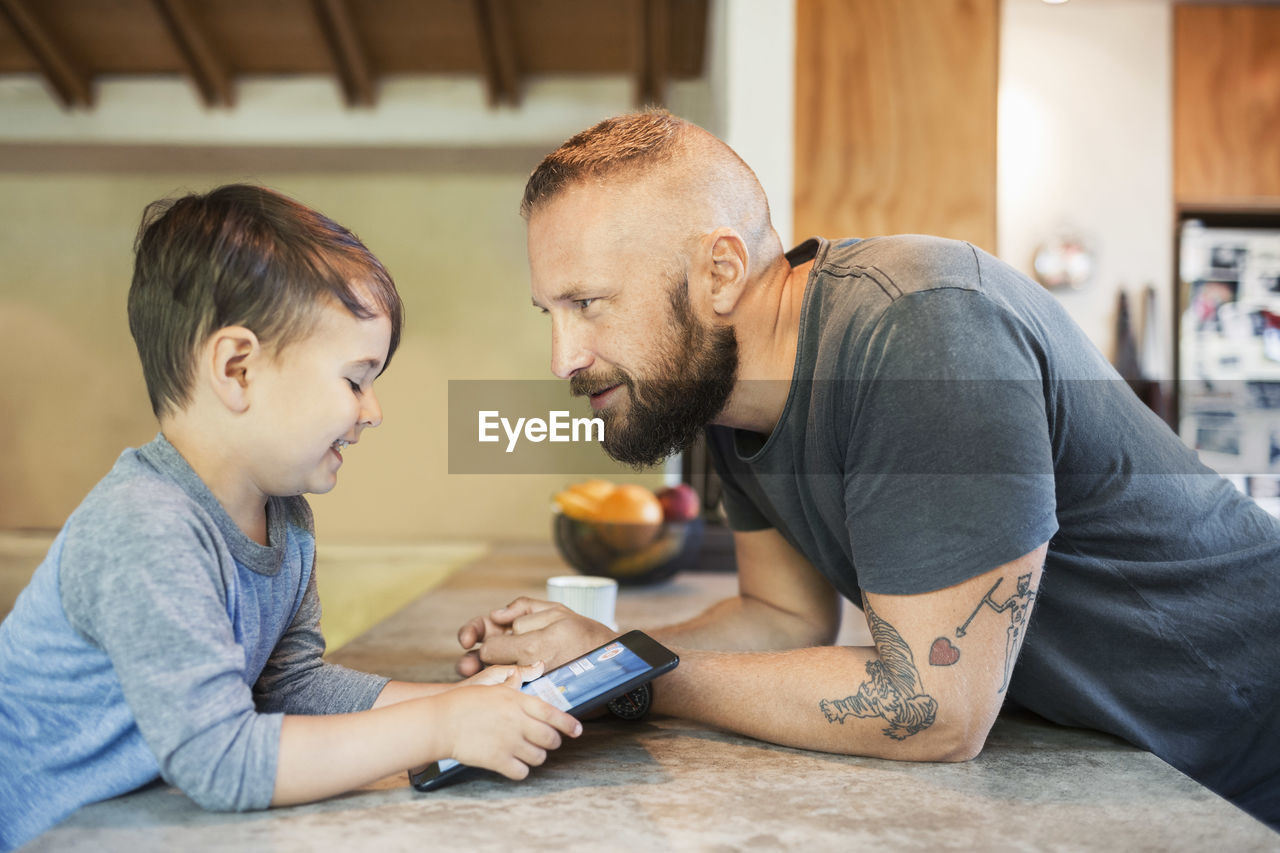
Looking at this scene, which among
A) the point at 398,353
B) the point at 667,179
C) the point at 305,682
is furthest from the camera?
the point at 398,353

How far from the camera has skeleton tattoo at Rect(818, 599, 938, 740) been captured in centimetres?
85

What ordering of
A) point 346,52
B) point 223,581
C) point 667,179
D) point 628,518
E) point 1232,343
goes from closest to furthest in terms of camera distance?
point 223,581
point 667,179
point 628,518
point 1232,343
point 346,52

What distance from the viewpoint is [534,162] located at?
573 cm

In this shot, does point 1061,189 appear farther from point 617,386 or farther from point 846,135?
point 617,386

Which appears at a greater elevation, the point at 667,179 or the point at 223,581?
the point at 667,179

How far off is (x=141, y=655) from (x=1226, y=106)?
14.2 ft

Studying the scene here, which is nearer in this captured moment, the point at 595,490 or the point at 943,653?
the point at 943,653

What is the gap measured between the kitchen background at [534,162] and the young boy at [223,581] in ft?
5.65

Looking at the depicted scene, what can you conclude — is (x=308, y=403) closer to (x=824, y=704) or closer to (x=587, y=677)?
(x=587, y=677)

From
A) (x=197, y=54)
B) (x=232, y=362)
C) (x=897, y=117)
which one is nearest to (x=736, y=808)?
(x=232, y=362)

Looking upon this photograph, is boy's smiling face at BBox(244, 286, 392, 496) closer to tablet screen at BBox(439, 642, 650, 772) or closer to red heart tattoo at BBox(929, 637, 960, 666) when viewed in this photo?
tablet screen at BBox(439, 642, 650, 772)

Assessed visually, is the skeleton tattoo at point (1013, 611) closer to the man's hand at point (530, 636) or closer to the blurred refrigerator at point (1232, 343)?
the man's hand at point (530, 636)

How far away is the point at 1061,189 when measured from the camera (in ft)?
12.7

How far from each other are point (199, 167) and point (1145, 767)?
19.6 ft
